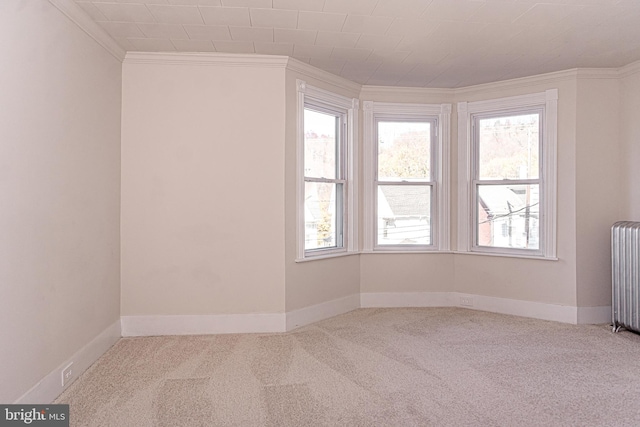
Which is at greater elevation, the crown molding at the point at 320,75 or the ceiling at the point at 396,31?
the ceiling at the point at 396,31

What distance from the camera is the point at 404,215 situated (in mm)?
5477

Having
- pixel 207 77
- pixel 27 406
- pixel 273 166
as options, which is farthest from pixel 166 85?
pixel 27 406

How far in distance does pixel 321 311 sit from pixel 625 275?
2928 millimetres

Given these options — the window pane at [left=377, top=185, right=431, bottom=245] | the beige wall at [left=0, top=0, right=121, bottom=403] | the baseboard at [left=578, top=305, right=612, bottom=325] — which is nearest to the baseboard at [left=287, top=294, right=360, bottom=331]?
the window pane at [left=377, top=185, right=431, bottom=245]

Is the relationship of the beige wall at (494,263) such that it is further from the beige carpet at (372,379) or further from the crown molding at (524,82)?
the beige carpet at (372,379)

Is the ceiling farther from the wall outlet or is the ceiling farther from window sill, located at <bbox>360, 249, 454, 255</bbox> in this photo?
the wall outlet

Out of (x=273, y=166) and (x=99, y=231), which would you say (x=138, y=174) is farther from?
(x=273, y=166)

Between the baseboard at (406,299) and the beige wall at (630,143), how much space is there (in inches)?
80.3

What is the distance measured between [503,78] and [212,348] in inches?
160

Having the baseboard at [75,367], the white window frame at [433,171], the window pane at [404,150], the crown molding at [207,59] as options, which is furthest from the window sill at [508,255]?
the baseboard at [75,367]

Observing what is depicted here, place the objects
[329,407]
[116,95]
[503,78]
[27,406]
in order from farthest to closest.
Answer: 1. [503,78]
2. [116,95]
3. [329,407]
4. [27,406]

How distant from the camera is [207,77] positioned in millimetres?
4246

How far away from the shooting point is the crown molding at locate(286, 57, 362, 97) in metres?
4.38

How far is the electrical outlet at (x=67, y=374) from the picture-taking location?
117 inches
